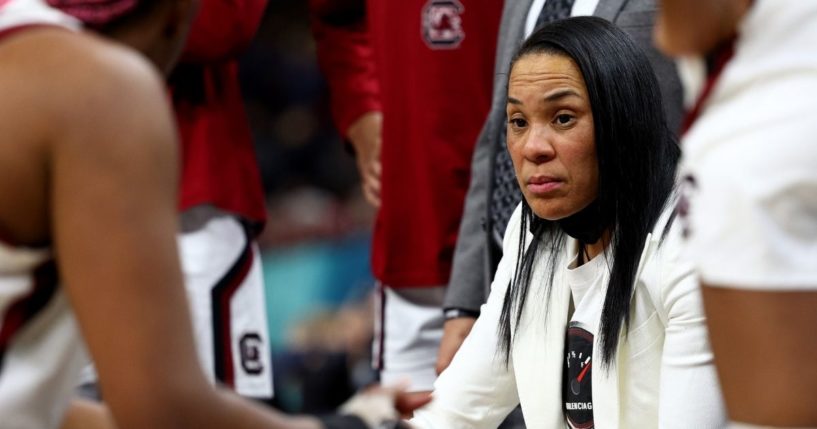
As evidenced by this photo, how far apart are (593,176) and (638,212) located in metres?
0.13

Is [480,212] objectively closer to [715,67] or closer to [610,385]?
[610,385]

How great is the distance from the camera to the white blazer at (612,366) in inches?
115

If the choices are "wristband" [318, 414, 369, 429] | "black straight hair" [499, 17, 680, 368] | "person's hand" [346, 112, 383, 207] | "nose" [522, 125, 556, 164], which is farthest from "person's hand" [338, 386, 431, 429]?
"person's hand" [346, 112, 383, 207]

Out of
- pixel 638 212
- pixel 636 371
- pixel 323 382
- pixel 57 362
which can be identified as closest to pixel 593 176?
pixel 638 212

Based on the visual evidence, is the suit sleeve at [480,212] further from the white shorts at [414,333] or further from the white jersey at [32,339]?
the white jersey at [32,339]

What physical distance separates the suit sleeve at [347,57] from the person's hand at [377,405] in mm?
2624

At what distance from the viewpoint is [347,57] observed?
15.7 feet

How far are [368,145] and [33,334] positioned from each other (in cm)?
280

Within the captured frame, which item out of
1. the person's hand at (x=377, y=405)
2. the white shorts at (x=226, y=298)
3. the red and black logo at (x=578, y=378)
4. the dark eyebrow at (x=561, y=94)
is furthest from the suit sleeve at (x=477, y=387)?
the person's hand at (x=377, y=405)

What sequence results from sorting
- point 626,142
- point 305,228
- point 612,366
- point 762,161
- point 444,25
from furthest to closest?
point 305,228 < point 444,25 < point 626,142 < point 612,366 < point 762,161

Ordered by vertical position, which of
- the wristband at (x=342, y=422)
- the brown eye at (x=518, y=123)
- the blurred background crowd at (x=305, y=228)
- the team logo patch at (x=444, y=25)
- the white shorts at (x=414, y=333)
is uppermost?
the wristband at (x=342, y=422)

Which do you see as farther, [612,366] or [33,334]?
[612,366]

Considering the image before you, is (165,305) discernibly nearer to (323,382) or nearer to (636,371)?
(636,371)

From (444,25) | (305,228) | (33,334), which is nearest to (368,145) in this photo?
(444,25)
